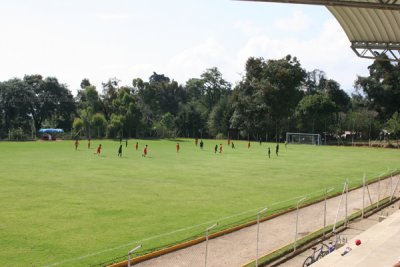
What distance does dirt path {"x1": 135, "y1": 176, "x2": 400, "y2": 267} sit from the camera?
12.7m

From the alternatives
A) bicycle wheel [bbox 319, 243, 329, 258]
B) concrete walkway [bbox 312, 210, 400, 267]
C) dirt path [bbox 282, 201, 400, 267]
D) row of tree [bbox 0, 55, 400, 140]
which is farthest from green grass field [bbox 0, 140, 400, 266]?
row of tree [bbox 0, 55, 400, 140]

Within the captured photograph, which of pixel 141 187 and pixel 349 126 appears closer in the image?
pixel 141 187

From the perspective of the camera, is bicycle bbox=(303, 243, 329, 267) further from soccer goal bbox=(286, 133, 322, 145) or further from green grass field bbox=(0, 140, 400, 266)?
soccer goal bbox=(286, 133, 322, 145)

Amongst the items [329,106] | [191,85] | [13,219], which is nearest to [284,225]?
[13,219]

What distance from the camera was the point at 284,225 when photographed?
1711cm

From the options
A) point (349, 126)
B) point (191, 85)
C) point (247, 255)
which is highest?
point (191, 85)

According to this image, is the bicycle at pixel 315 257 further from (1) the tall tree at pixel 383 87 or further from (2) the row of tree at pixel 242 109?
(1) the tall tree at pixel 383 87

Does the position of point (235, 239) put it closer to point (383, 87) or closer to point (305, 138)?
point (305, 138)

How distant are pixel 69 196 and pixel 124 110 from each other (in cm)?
7231

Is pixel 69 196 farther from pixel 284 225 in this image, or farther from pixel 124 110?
pixel 124 110

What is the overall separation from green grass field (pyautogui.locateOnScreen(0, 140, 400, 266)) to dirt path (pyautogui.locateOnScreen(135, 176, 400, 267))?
0.91 meters

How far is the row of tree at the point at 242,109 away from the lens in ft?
285

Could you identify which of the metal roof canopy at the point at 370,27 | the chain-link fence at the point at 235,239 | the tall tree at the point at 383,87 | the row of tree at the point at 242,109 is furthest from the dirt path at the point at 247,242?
the tall tree at the point at 383,87

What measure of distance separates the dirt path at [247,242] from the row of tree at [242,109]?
63910mm
